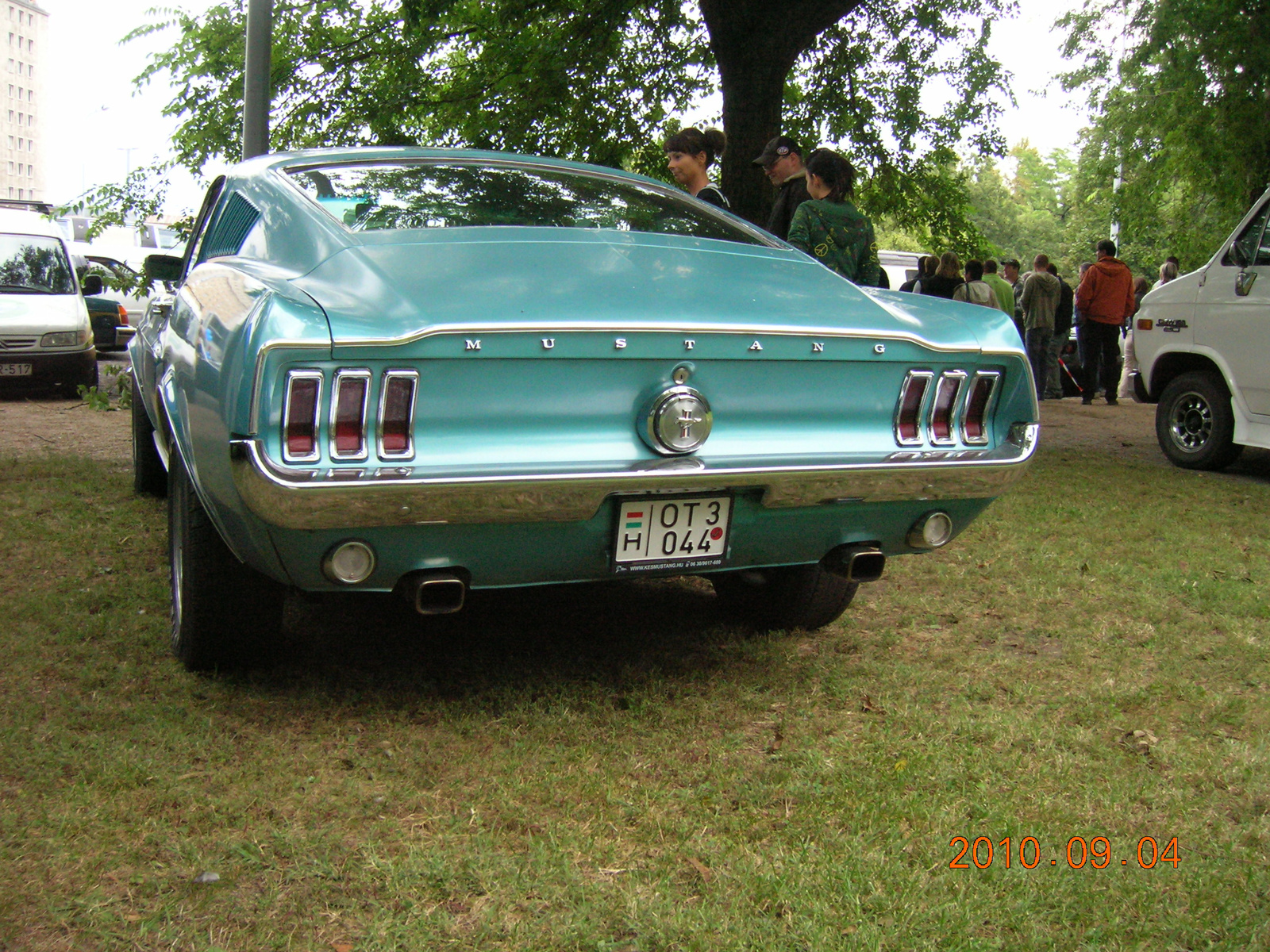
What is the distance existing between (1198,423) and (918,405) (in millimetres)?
6244

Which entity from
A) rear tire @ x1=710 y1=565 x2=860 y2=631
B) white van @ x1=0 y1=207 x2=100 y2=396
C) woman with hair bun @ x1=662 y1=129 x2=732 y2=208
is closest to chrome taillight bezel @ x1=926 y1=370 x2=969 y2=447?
rear tire @ x1=710 y1=565 x2=860 y2=631

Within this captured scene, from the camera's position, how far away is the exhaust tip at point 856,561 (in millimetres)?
3441

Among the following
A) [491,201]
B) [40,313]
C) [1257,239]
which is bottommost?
[40,313]

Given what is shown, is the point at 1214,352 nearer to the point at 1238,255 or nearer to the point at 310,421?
the point at 1238,255

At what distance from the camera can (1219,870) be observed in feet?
8.59

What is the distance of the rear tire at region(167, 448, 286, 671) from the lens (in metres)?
3.29

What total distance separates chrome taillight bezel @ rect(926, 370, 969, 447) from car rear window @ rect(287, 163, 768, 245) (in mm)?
959

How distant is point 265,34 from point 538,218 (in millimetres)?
5095

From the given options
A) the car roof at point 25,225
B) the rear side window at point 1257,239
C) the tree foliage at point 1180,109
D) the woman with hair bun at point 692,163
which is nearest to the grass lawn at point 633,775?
the woman with hair bun at point 692,163

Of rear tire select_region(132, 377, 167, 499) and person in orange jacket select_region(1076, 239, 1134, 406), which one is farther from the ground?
person in orange jacket select_region(1076, 239, 1134, 406)

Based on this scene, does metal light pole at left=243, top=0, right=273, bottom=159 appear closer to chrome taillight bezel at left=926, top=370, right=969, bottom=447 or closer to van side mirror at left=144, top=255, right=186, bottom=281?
van side mirror at left=144, top=255, right=186, bottom=281

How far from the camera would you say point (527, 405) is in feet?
9.46

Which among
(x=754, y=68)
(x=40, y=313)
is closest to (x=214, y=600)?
(x=754, y=68)

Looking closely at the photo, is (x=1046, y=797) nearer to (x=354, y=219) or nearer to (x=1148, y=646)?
(x=1148, y=646)
